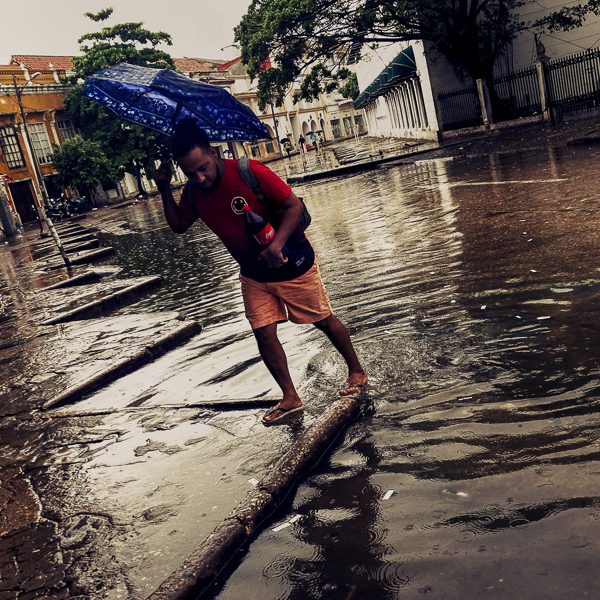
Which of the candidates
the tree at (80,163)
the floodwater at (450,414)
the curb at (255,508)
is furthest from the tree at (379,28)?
the curb at (255,508)

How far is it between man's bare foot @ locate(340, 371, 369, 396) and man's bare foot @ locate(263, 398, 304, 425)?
0.27 m

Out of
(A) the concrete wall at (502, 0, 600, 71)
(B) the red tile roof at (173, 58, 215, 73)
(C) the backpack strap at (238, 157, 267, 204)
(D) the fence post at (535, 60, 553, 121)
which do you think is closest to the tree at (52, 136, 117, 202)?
(B) the red tile roof at (173, 58, 215, 73)

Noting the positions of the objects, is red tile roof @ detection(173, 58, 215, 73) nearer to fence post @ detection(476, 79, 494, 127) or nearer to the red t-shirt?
fence post @ detection(476, 79, 494, 127)

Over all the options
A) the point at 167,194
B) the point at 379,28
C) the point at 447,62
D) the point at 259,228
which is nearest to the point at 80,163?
the point at 379,28

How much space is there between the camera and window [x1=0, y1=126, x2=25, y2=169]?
43000 millimetres

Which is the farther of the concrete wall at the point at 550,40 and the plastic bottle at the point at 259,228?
the concrete wall at the point at 550,40

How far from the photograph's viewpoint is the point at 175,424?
4020mm

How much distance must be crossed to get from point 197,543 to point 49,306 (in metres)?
7.46

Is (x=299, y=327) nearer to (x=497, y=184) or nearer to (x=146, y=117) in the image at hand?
(x=146, y=117)

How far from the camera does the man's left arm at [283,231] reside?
350cm

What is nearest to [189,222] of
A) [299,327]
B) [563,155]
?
[299,327]

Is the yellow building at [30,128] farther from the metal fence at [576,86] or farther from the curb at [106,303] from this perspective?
the curb at [106,303]

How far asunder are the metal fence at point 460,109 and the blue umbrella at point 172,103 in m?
23.9

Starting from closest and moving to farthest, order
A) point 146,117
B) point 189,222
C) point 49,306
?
1. point 189,222
2. point 146,117
3. point 49,306
